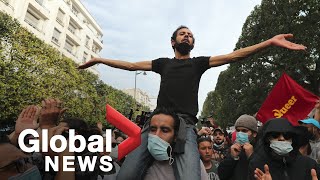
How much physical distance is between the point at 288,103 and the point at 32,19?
29867mm

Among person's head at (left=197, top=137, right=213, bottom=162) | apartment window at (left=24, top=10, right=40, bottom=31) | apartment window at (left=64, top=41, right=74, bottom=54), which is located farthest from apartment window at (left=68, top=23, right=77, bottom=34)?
person's head at (left=197, top=137, right=213, bottom=162)

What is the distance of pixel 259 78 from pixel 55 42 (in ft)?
77.7

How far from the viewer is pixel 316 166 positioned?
3.02 meters

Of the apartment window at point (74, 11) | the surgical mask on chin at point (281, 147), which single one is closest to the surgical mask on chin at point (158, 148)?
the surgical mask on chin at point (281, 147)

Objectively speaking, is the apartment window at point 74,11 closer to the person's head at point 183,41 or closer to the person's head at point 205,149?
the person's head at point 205,149

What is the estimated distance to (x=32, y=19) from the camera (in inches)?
1226

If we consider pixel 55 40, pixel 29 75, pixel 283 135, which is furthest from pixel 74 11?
pixel 283 135

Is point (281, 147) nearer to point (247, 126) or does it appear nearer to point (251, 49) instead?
point (251, 49)

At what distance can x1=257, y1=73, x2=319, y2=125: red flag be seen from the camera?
6805 millimetres

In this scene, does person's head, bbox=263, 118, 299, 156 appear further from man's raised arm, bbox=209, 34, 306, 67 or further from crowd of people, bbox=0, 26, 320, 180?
man's raised arm, bbox=209, 34, 306, 67

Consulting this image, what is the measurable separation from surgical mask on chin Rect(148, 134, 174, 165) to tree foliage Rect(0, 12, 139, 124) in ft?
50.0

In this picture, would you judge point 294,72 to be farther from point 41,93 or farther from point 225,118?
point 41,93

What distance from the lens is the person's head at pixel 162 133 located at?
2.45 m

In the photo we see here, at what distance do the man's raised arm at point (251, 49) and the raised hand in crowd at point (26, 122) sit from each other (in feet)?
5.61
